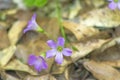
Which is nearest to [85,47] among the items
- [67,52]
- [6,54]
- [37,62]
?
[67,52]

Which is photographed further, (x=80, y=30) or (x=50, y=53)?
(x=80, y=30)

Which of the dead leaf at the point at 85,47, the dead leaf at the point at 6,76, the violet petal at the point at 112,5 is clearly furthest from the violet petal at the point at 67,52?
the violet petal at the point at 112,5

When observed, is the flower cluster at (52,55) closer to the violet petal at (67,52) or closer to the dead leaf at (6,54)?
the violet petal at (67,52)

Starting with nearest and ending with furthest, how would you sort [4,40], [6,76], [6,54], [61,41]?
[61,41]
[6,76]
[6,54]
[4,40]

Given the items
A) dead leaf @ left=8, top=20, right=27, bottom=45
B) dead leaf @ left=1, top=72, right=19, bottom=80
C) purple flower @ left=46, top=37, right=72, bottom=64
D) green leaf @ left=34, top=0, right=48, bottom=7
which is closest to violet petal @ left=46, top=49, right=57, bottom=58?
purple flower @ left=46, top=37, right=72, bottom=64

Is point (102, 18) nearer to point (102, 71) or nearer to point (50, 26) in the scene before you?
point (50, 26)

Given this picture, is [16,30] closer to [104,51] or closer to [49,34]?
[49,34]
